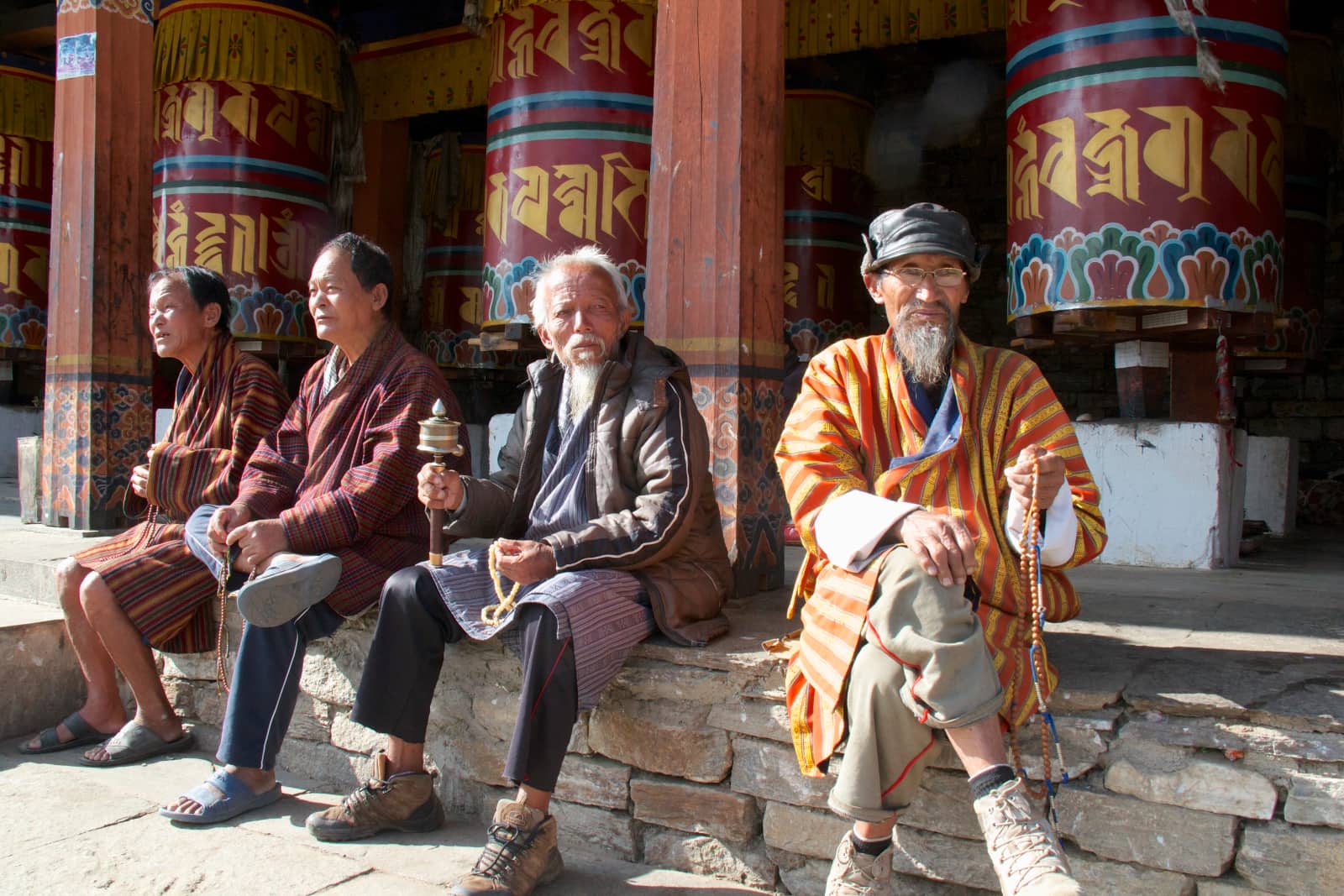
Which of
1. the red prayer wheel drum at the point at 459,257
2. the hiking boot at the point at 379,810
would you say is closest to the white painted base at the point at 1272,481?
the hiking boot at the point at 379,810

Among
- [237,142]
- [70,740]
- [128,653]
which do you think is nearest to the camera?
[128,653]

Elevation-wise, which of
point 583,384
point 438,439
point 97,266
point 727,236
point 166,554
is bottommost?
point 166,554

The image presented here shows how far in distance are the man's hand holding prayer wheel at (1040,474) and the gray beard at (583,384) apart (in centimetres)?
111

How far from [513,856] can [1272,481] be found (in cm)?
467

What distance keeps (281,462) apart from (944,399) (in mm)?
2026

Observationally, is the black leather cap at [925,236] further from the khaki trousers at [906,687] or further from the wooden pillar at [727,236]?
the wooden pillar at [727,236]

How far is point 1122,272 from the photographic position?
4.00 m

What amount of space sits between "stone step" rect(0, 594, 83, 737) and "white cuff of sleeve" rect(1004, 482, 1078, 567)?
3.21 meters

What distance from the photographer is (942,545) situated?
198 cm

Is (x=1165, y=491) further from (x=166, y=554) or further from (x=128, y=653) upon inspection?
(x=128, y=653)

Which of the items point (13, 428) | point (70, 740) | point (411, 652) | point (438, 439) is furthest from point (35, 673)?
point (13, 428)

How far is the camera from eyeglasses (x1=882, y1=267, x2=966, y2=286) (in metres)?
2.36

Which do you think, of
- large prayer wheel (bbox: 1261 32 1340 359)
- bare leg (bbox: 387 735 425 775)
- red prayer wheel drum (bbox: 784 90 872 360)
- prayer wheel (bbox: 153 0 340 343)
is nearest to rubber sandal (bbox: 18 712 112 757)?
bare leg (bbox: 387 735 425 775)

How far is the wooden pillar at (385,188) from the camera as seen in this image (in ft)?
25.4
